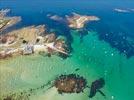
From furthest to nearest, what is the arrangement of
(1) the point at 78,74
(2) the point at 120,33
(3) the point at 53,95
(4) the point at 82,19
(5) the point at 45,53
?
1. (4) the point at 82,19
2. (2) the point at 120,33
3. (5) the point at 45,53
4. (1) the point at 78,74
5. (3) the point at 53,95

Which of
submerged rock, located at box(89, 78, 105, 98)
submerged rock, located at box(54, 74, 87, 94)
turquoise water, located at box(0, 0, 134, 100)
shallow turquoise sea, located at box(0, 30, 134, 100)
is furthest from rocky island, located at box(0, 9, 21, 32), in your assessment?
submerged rock, located at box(89, 78, 105, 98)

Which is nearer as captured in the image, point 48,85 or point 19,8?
point 48,85

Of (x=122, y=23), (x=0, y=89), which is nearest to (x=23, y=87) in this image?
(x=0, y=89)

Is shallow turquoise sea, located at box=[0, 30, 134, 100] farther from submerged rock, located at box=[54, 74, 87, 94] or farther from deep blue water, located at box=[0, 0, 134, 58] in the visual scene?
deep blue water, located at box=[0, 0, 134, 58]

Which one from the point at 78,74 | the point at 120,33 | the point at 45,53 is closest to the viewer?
the point at 78,74

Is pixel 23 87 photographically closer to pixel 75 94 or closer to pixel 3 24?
pixel 75 94

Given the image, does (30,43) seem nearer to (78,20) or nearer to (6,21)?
(6,21)

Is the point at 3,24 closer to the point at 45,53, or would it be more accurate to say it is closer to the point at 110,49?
the point at 45,53
